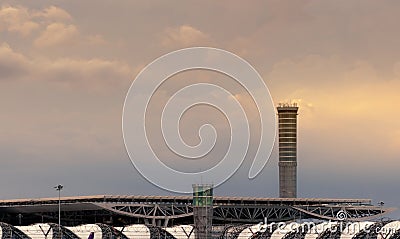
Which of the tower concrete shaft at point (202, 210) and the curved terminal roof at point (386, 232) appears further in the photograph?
the curved terminal roof at point (386, 232)

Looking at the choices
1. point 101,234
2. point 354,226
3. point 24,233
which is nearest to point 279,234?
point 354,226

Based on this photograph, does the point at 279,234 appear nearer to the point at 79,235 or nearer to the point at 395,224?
the point at 395,224

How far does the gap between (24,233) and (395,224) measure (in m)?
61.3

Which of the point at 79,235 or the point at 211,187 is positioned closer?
the point at 211,187

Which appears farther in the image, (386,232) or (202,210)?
(386,232)

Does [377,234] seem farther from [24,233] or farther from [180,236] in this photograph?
[24,233]

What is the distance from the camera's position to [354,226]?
143 meters

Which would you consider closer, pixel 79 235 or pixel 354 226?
pixel 354 226

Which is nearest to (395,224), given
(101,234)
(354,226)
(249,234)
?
(354,226)

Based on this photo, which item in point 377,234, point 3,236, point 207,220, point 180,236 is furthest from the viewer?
point 180,236

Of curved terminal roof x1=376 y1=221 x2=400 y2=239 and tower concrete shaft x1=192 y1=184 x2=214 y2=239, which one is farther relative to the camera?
curved terminal roof x1=376 y1=221 x2=400 y2=239

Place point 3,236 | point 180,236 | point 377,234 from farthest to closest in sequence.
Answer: point 180,236
point 3,236
point 377,234

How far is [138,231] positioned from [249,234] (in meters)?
19.3

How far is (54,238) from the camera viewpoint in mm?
149625
